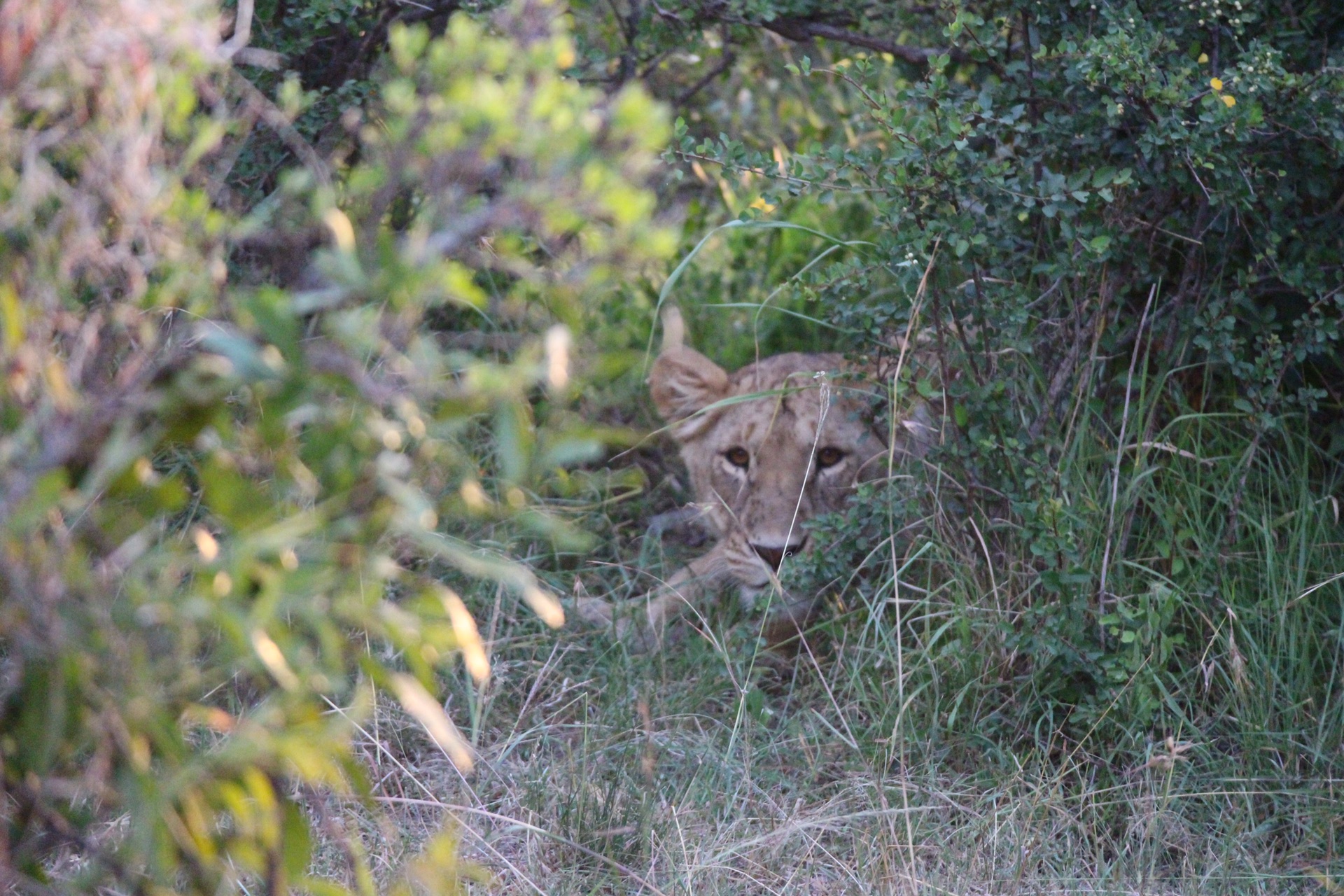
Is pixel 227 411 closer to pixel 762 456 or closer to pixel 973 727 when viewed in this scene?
pixel 973 727

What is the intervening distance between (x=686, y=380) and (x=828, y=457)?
630 millimetres

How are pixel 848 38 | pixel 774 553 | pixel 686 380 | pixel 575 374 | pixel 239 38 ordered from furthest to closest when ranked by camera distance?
pixel 686 380 → pixel 848 38 → pixel 774 553 → pixel 575 374 → pixel 239 38

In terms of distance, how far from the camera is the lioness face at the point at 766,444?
3768mm

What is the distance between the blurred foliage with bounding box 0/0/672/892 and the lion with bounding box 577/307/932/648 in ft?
6.58

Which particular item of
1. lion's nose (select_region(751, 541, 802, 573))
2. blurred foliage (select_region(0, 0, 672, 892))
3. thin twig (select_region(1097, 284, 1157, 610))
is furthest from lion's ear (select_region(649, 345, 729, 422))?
blurred foliage (select_region(0, 0, 672, 892))

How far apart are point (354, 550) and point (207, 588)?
0.47 ft

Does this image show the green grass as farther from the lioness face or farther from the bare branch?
the bare branch

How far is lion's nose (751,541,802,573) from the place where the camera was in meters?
3.76

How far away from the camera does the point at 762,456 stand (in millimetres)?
4047

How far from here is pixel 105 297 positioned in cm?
157

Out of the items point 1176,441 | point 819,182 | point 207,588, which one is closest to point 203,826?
point 207,588

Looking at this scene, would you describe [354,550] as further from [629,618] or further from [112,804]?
[629,618]

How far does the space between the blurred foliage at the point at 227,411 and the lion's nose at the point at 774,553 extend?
7.04ft

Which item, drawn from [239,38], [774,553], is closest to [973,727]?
[774,553]
